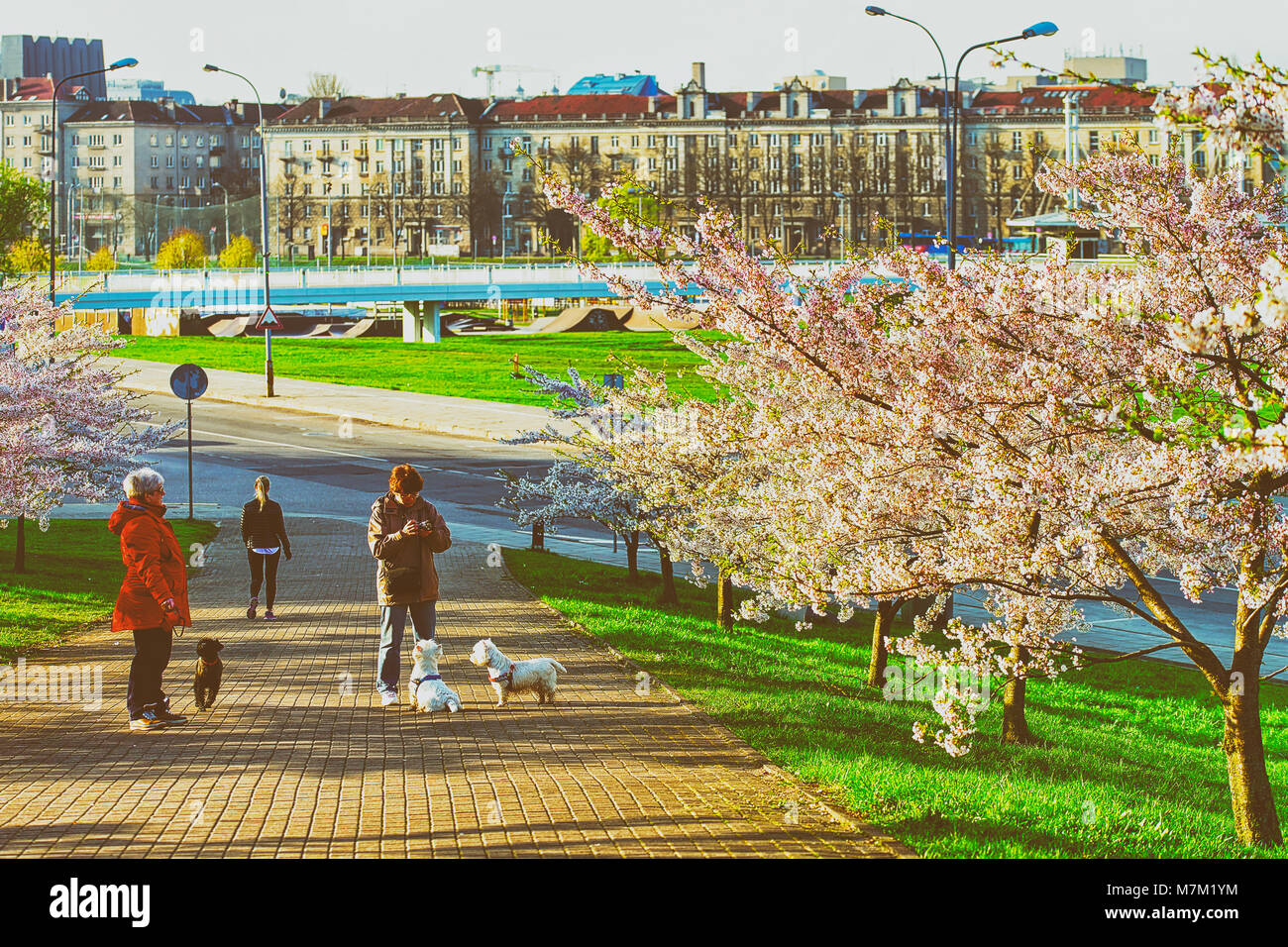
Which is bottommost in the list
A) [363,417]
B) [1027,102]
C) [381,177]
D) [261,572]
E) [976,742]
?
[976,742]

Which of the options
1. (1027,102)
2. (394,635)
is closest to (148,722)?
(394,635)

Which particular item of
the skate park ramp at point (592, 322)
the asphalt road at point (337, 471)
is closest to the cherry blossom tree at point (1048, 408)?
the asphalt road at point (337, 471)

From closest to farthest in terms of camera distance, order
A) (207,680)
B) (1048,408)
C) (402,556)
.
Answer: (1048,408)
(207,680)
(402,556)

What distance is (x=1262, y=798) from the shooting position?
9.15 metres

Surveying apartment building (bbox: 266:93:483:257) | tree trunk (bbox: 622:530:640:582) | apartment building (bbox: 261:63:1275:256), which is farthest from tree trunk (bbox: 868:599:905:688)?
apartment building (bbox: 266:93:483:257)

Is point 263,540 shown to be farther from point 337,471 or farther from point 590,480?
point 337,471

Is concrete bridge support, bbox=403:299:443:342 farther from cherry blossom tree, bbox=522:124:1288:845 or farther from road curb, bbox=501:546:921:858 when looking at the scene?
cherry blossom tree, bbox=522:124:1288:845

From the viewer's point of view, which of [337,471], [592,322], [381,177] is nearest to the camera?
[337,471]

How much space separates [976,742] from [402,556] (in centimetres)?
455

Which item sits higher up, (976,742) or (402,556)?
(402,556)

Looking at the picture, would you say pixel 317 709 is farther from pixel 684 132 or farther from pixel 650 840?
pixel 684 132

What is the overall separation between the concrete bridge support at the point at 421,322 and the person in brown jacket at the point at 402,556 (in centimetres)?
6642

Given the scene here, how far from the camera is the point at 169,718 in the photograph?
1078 centimetres
